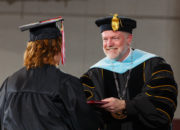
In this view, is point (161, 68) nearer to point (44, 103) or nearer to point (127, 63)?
point (127, 63)

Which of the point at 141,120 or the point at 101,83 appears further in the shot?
the point at 101,83

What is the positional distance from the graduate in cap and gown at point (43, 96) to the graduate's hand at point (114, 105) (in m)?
0.41

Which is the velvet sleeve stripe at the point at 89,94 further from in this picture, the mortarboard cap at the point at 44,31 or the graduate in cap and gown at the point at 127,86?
the mortarboard cap at the point at 44,31

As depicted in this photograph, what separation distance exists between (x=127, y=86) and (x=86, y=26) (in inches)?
187

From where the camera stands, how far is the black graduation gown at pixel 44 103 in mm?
2219

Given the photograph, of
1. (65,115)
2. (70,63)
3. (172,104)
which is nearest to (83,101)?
(65,115)

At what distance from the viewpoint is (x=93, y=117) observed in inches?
95.4

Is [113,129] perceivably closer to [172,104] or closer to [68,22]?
[172,104]

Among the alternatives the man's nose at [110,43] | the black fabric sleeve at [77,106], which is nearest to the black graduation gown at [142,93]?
the man's nose at [110,43]

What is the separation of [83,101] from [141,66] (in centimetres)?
106

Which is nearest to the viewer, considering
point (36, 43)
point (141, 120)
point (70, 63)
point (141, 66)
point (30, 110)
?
point (30, 110)

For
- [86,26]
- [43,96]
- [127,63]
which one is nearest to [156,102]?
[127,63]

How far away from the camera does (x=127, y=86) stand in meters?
3.17

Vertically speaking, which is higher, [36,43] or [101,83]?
[36,43]
